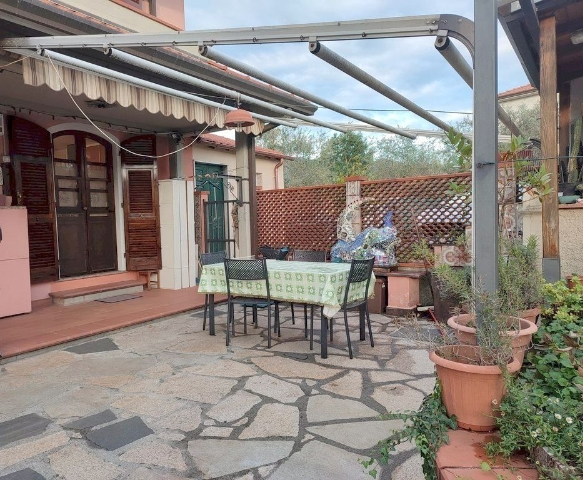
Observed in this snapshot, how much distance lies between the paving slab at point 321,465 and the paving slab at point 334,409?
37cm

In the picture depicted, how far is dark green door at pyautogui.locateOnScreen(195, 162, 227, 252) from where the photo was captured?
8.66 m

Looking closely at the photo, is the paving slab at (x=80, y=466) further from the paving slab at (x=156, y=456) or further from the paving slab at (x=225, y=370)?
the paving slab at (x=225, y=370)

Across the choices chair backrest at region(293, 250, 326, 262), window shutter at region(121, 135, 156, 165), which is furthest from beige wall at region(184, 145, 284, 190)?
chair backrest at region(293, 250, 326, 262)

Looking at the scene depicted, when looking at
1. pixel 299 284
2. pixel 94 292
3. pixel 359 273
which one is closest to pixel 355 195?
pixel 359 273

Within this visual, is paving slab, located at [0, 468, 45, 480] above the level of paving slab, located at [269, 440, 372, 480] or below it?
above

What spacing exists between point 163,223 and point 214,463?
227 inches

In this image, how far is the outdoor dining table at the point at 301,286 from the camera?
3.90 meters

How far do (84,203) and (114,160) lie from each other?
973 mm

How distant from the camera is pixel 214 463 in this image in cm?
224

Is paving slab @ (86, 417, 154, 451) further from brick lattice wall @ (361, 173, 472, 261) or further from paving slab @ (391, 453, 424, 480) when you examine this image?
brick lattice wall @ (361, 173, 472, 261)

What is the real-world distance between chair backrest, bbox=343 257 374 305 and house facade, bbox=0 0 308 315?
9.63ft

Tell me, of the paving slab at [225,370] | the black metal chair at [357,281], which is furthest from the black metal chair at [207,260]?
the black metal chair at [357,281]

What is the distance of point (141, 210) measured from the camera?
7.35m

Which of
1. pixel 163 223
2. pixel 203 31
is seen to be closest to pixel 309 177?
pixel 163 223
